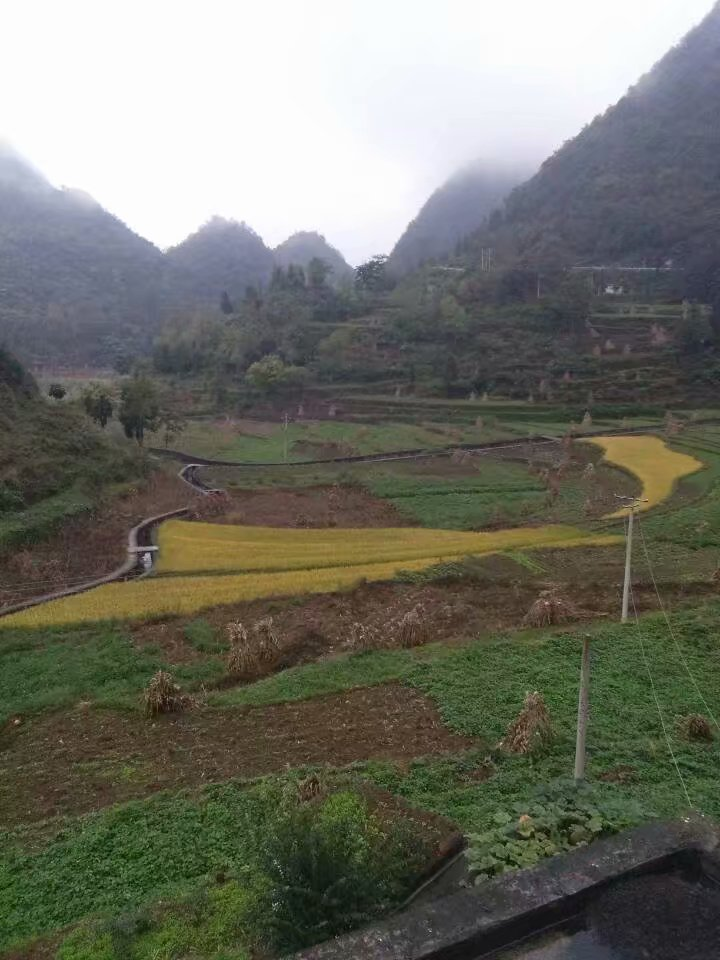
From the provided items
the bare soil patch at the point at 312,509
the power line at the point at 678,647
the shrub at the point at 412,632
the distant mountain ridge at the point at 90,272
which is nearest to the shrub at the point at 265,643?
the shrub at the point at 412,632

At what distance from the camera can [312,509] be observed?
26.9 meters

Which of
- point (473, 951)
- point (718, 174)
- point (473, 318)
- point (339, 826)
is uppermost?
point (718, 174)

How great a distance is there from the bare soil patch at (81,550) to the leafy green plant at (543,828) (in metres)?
13.8

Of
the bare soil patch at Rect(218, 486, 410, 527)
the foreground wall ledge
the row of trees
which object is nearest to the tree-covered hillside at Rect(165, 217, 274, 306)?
the row of trees

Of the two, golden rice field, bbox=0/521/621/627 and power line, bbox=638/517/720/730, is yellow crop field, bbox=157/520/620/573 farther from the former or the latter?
power line, bbox=638/517/720/730

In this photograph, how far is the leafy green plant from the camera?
6094 millimetres

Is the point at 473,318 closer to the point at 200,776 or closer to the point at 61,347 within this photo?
the point at 61,347

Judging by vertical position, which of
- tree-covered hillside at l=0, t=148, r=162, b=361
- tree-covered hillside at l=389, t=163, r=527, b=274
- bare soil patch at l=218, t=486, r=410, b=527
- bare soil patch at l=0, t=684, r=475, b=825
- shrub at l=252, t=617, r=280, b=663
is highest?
tree-covered hillside at l=389, t=163, r=527, b=274

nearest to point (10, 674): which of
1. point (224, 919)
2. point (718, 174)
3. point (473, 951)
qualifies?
point (224, 919)

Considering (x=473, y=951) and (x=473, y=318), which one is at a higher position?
(x=473, y=318)

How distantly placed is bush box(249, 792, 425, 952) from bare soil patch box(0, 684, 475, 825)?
3.45m

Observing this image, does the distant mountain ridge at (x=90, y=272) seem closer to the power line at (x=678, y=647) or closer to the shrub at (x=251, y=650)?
the shrub at (x=251, y=650)

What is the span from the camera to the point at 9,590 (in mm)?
17391

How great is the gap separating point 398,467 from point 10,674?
79.0 feet
